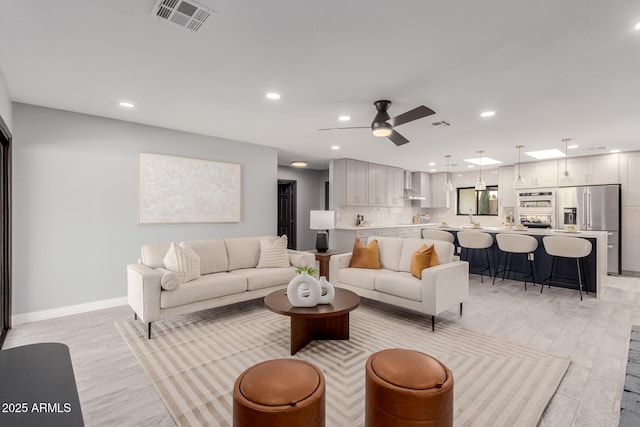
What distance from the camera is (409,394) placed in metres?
1.43

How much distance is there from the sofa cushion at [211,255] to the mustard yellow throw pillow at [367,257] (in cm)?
171

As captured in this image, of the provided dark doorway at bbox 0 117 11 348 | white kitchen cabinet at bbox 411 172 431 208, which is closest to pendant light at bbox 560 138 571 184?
white kitchen cabinet at bbox 411 172 431 208

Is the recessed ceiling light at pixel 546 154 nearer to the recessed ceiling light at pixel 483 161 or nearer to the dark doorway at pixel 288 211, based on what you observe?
the recessed ceiling light at pixel 483 161

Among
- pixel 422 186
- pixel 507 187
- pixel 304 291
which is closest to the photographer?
pixel 304 291

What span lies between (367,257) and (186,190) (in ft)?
9.22

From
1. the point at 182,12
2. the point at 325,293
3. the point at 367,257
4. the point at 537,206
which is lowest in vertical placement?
the point at 325,293

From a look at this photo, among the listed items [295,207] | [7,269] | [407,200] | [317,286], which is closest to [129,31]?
[317,286]

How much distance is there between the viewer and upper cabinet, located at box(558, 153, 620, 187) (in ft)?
19.6

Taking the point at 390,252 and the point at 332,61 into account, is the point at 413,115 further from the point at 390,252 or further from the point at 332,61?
the point at 390,252

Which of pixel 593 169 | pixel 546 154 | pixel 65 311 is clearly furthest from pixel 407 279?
pixel 593 169

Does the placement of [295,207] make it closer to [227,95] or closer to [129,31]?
[227,95]

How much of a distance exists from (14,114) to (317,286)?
12.5 feet

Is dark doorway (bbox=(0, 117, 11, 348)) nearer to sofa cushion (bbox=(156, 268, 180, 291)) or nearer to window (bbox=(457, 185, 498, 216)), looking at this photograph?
sofa cushion (bbox=(156, 268, 180, 291))

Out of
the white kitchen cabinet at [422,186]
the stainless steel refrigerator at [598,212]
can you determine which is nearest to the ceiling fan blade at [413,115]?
the stainless steel refrigerator at [598,212]
